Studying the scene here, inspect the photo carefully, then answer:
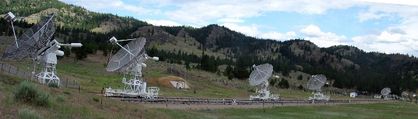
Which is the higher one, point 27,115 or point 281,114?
point 27,115

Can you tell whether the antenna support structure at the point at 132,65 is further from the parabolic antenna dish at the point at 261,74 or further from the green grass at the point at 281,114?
the parabolic antenna dish at the point at 261,74

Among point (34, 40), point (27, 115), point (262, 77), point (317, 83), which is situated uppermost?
point (34, 40)

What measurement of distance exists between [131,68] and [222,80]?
306ft

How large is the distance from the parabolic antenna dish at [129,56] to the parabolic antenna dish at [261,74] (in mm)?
40592

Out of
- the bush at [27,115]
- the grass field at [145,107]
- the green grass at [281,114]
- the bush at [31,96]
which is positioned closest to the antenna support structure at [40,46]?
the grass field at [145,107]

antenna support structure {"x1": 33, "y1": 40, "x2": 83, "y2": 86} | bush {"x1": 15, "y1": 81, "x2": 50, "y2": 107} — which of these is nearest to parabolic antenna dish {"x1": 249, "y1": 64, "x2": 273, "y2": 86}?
antenna support structure {"x1": 33, "y1": 40, "x2": 83, "y2": 86}

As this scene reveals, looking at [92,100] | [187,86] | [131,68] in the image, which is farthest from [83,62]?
[92,100]

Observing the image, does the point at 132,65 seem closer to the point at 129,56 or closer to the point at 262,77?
the point at 129,56

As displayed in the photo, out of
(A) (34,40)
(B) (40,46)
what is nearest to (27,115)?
(A) (34,40)

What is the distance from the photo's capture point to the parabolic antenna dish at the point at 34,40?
61.2 m

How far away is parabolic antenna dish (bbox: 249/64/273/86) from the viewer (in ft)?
358

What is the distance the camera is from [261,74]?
110438 millimetres

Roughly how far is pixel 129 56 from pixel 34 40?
14.5m

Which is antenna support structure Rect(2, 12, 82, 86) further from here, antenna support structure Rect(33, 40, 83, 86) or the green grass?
the green grass
